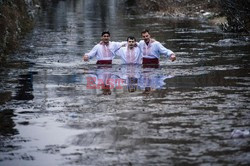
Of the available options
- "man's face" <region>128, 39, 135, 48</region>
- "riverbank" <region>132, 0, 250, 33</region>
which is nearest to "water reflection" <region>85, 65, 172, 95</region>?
"man's face" <region>128, 39, 135, 48</region>

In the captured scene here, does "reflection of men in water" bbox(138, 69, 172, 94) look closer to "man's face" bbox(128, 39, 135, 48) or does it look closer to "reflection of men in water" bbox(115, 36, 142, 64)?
"man's face" bbox(128, 39, 135, 48)

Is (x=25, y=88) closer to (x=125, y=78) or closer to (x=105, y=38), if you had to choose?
(x=125, y=78)

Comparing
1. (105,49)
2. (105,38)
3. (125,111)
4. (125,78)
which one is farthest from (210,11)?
(125,111)

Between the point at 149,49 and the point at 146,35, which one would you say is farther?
the point at 149,49

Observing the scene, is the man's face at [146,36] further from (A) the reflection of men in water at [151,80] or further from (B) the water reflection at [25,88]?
(B) the water reflection at [25,88]

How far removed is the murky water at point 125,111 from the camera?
7902 mm

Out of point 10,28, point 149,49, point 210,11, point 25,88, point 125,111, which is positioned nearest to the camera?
point 125,111

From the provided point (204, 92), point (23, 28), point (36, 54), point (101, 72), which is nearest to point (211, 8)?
point (23, 28)

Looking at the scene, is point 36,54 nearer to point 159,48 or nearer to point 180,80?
point 159,48

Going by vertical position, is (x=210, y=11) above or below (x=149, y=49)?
above

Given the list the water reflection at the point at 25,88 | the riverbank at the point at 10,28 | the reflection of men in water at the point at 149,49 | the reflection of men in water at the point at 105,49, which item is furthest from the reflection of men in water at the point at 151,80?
the riverbank at the point at 10,28

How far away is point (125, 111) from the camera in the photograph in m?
10.6

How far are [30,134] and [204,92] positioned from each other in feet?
15.0

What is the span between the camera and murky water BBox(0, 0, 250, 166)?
7.90 metres
